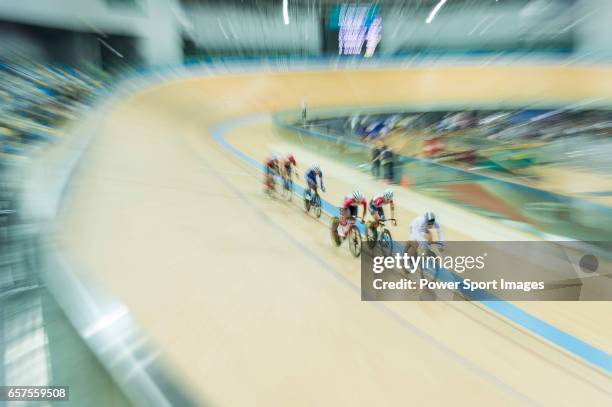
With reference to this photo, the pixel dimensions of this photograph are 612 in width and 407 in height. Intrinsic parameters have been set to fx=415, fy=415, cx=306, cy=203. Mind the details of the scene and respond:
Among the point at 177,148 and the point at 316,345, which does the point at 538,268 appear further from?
the point at 177,148

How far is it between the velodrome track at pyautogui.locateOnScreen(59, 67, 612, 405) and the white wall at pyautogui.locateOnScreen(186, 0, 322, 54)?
1372 centimetres

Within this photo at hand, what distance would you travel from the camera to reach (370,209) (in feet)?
13.8

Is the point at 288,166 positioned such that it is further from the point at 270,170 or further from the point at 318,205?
the point at 318,205

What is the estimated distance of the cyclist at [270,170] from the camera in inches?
257

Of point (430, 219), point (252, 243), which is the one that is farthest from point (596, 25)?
point (252, 243)

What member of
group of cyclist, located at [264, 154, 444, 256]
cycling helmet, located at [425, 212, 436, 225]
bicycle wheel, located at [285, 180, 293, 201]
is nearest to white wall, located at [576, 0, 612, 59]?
group of cyclist, located at [264, 154, 444, 256]

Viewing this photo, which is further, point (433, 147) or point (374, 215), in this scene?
point (433, 147)

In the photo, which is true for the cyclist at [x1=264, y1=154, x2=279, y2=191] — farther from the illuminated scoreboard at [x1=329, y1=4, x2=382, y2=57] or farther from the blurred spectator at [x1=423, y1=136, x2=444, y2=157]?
the illuminated scoreboard at [x1=329, y1=4, x2=382, y2=57]

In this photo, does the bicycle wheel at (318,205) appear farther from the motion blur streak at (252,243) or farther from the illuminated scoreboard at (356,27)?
the illuminated scoreboard at (356,27)

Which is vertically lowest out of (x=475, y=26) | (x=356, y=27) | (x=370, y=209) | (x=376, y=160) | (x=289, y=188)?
(x=370, y=209)

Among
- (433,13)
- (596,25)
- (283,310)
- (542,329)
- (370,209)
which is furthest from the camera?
(433,13)

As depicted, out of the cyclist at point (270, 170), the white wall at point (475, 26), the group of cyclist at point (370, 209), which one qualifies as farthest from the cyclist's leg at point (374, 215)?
the white wall at point (475, 26)

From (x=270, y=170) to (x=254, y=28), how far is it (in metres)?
16.7

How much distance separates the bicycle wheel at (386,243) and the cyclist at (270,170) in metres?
2.73
